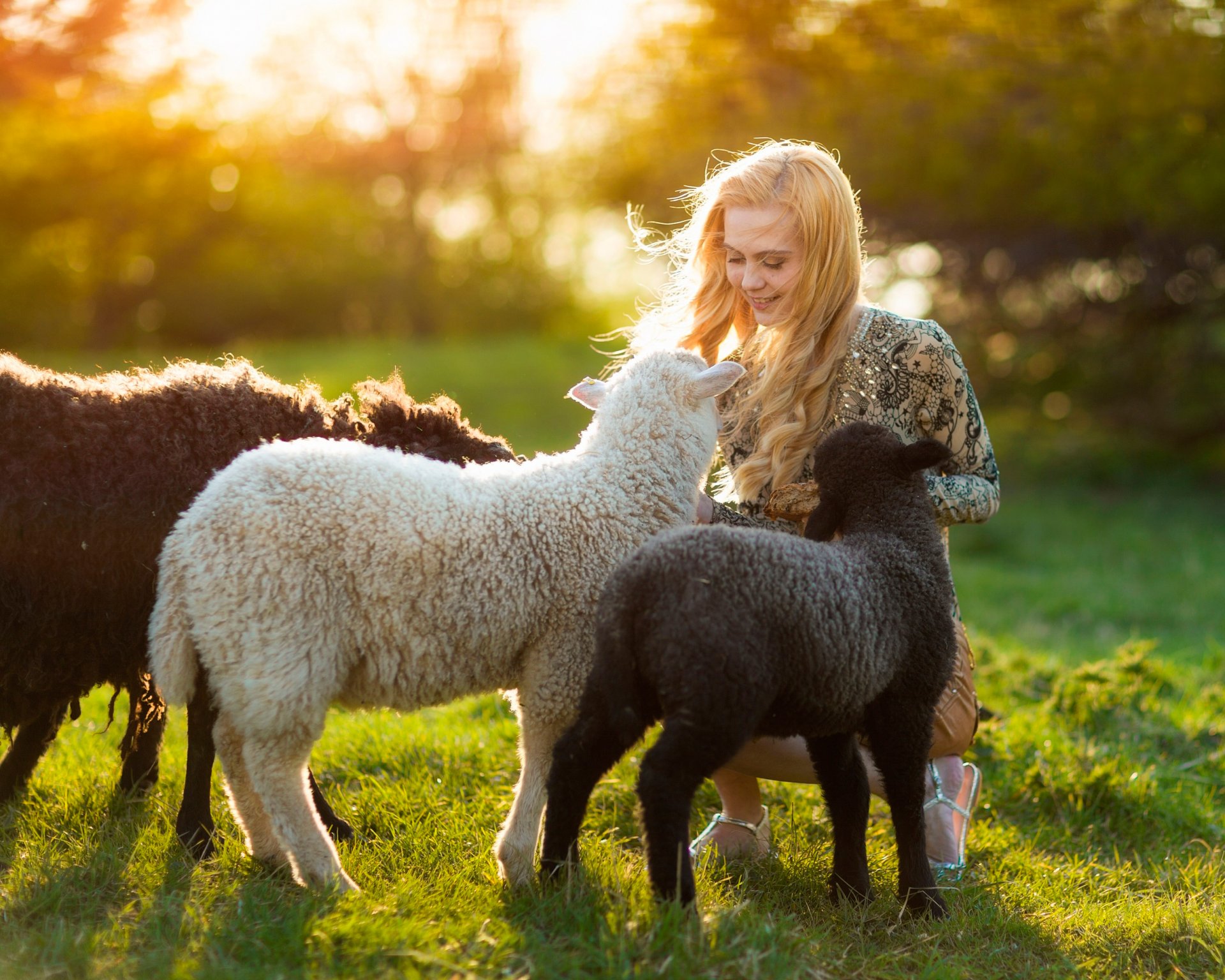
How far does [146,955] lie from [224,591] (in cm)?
85

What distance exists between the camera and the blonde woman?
3.68 meters

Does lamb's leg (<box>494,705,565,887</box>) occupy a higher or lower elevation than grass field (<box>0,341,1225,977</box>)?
higher

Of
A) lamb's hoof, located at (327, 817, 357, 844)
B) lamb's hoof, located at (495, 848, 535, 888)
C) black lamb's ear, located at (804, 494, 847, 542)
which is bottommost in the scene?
lamb's hoof, located at (327, 817, 357, 844)

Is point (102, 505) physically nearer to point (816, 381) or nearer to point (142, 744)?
point (142, 744)

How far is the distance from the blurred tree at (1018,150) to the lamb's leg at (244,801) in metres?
8.62

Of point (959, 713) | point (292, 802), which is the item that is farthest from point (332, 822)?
point (959, 713)

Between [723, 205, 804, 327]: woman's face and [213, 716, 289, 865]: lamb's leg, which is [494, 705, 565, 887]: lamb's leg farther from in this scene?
[723, 205, 804, 327]: woman's face

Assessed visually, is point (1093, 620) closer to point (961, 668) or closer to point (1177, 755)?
point (1177, 755)

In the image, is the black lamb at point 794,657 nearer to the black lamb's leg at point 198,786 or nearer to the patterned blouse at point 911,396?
the patterned blouse at point 911,396

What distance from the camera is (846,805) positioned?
3.24 meters

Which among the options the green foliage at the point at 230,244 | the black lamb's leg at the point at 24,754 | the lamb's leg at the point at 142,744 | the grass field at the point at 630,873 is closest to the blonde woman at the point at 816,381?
the grass field at the point at 630,873

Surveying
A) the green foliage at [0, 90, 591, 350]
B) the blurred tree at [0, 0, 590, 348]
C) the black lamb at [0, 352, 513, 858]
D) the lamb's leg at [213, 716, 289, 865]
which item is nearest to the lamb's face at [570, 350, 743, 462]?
the black lamb at [0, 352, 513, 858]

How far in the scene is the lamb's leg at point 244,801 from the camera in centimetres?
305

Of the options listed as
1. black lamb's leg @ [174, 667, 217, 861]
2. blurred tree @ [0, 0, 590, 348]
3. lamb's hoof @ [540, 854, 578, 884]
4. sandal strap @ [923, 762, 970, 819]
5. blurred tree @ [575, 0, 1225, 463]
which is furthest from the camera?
blurred tree @ [0, 0, 590, 348]
